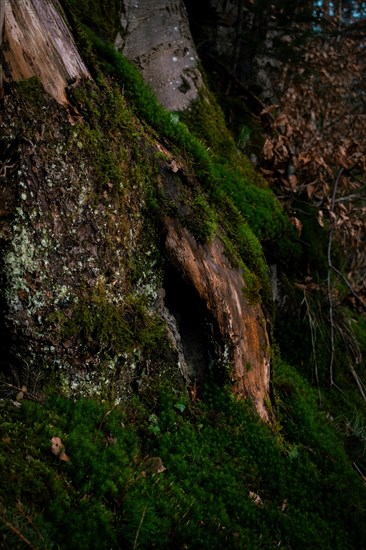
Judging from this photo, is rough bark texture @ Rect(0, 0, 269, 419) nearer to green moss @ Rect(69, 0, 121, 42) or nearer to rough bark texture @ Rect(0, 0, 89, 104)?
rough bark texture @ Rect(0, 0, 89, 104)

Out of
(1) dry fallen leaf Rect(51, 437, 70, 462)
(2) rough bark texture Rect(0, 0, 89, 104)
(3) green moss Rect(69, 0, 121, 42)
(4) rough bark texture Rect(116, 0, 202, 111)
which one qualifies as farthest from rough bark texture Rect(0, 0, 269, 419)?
(4) rough bark texture Rect(116, 0, 202, 111)

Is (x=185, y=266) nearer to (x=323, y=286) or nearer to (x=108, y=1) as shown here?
(x=323, y=286)

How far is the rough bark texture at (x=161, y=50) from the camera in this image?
5.07 meters

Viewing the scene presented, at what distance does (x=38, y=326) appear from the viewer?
2717 mm

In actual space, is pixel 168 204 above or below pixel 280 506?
above

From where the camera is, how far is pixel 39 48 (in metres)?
2.87

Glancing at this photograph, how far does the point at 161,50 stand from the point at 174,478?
176 inches

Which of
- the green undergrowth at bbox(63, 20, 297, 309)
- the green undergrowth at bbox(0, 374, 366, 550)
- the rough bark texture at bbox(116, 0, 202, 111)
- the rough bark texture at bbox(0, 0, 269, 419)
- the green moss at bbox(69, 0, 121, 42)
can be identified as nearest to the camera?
the green undergrowth at bbox(0, 374, 366, 550)

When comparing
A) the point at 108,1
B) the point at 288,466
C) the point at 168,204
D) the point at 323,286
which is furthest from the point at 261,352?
the point at 108,1

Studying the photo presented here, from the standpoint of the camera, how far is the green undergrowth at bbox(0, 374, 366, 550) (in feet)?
7.11

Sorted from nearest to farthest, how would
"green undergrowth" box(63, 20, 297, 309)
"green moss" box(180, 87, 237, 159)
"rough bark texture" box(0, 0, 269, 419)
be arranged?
"rough bark texture" box(0, 0, 269, 419), "green undergrowth" box(63, 20, 297, 309), "green moss" box(180, 87, 237, 159)

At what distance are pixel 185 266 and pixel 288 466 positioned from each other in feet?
5.25

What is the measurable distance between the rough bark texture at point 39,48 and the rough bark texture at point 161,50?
6.56 feet

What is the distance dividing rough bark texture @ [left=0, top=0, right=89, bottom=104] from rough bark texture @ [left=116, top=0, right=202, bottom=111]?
2001mm
